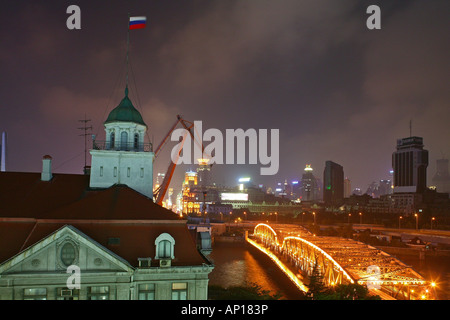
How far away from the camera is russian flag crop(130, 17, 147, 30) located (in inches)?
1371

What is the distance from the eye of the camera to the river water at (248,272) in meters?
63.6

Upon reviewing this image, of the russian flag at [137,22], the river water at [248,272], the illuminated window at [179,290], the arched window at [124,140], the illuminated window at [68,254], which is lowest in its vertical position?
the river water at [248,272]

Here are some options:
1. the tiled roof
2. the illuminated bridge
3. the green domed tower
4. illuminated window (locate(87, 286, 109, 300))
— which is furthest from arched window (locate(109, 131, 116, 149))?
the illuminated bridge

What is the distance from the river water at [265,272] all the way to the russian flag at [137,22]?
40.3 meters

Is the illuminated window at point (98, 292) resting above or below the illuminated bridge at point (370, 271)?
above

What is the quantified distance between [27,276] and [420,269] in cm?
7933

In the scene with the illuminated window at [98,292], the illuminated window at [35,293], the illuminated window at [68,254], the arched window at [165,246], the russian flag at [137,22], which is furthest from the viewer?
the russian flag at [137,22]

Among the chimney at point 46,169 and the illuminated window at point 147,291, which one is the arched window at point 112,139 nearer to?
the chimney at point 46,169

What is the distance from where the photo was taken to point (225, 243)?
424 ft

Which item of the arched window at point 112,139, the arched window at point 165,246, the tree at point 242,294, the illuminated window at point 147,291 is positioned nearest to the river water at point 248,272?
the tree at point 242,294

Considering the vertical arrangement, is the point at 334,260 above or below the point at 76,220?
below
